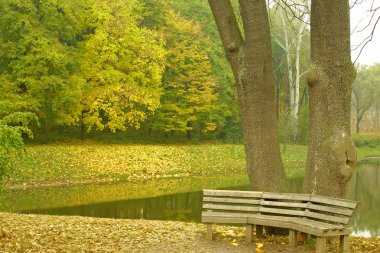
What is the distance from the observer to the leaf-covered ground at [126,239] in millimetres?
6715

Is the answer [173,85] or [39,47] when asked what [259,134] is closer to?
[39,47]

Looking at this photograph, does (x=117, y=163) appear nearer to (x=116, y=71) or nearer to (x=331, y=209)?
(x=116, y=71)

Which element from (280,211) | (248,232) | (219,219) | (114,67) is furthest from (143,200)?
(114,67)

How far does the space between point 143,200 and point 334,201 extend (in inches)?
363

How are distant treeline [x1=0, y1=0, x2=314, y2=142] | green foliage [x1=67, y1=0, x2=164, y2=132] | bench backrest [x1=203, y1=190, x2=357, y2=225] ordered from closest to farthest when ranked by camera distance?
1. bench backrest [x1=203, y1=190, x2=357, y2=225]
2. distant treeline [x1=0, y1=0, x2=314, y2=142]
3. green foliage [x1=67, y1=0, x2=164, y2=132]

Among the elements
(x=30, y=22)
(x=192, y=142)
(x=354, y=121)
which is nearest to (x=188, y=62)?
(x=192, y=142)

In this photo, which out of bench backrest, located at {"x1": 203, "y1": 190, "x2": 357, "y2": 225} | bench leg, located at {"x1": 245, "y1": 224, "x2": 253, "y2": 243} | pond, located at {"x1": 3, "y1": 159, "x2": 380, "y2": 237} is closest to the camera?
bench backrest, located at {"x1": 203, "y1": 190, "x2": 357, "y2": 225}

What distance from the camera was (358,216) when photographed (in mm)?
13719

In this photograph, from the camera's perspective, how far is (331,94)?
23.2 ft

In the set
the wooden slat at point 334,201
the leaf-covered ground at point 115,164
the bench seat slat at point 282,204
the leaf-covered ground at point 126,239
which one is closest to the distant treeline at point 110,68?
the leaf-covered ground at point 115,164

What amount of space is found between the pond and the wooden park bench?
464cm

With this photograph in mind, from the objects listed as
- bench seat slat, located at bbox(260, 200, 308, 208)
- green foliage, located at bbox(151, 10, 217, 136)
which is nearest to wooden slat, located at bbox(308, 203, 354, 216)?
bench seat slat, located at bbox(260, 200, 308, 208)

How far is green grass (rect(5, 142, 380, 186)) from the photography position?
59.9 ft

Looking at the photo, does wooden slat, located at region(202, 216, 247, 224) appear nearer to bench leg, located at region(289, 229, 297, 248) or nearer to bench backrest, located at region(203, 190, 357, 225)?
bench backrest, located at region(203, 190, 357, 225)
